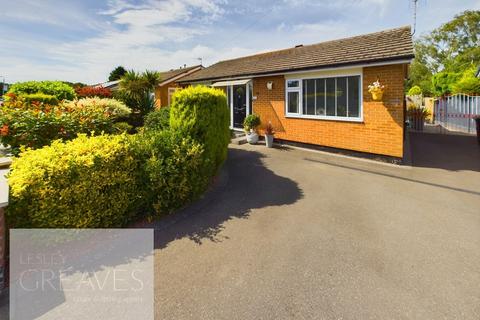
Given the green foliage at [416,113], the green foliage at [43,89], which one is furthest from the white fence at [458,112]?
the green foliage at [43,89]

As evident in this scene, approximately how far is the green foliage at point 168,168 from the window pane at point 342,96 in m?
6.60

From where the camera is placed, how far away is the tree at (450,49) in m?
32.6

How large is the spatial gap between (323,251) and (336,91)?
25.5ft

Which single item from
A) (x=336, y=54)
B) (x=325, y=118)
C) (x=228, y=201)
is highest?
(x=336, y=54)

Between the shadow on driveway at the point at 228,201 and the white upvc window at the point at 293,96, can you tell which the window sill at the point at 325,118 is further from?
the shadow on driveway at the point at 228,201

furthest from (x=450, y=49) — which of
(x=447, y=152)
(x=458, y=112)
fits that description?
(x=447, y=152)

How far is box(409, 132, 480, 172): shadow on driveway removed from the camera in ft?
29.5

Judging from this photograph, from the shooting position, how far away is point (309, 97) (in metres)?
11.1

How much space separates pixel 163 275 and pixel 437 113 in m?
21.7

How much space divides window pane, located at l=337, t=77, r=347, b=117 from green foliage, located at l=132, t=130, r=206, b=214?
660 cm

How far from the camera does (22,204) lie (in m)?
3.71

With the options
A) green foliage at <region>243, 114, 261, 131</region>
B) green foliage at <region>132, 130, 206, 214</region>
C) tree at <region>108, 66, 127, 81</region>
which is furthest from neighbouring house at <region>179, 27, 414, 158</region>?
tree at <region>108, 66, 127, 81</region>

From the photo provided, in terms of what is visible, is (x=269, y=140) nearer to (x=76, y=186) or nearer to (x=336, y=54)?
(x=336, y=54)

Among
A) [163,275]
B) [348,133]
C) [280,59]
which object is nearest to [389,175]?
[348,133]
